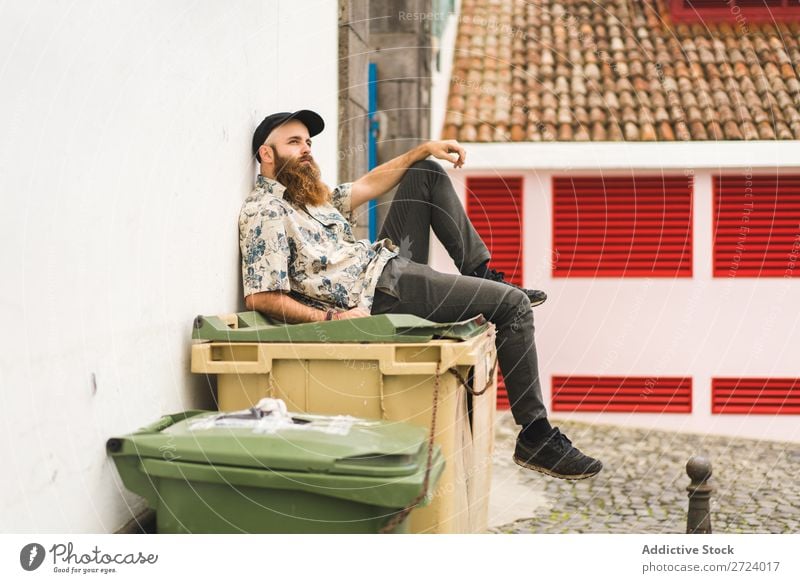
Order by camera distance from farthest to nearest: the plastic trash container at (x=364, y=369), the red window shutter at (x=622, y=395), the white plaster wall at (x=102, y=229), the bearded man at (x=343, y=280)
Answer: the red window shutter at (x=622, y=395) < the bearded man at (x=343, y=280) < the plastic trash container at (x=364, y=369) < the white plaster wall at (x=102, y=229)

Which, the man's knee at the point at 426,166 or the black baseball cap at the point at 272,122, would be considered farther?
the man's knee at the point at 426,166

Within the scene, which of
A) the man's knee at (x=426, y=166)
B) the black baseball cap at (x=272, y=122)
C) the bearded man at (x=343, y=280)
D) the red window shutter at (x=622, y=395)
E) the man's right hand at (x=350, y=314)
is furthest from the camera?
the red window shutter at (x=622, y=395)

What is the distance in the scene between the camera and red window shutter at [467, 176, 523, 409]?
1091 centimetres

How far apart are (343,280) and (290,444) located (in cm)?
133

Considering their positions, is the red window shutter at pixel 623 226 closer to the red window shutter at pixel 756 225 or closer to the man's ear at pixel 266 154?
the red window shutter at pixel 756 225

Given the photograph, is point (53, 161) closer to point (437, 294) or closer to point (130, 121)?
point (130, 121)

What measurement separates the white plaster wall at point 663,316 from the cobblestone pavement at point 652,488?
54.1 inches

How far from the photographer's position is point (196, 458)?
2561 millimetres

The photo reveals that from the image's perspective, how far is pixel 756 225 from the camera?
10.9 metres

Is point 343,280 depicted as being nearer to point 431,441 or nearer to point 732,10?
point 431,441

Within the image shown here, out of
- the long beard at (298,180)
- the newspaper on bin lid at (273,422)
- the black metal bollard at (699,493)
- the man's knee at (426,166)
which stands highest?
the man's knee at (426,166)

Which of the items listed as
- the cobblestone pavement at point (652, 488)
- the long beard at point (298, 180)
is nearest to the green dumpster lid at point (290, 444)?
the long beard at point (298, 180)

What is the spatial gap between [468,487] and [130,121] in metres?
1.84

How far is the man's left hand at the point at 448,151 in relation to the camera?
13.1 ft
